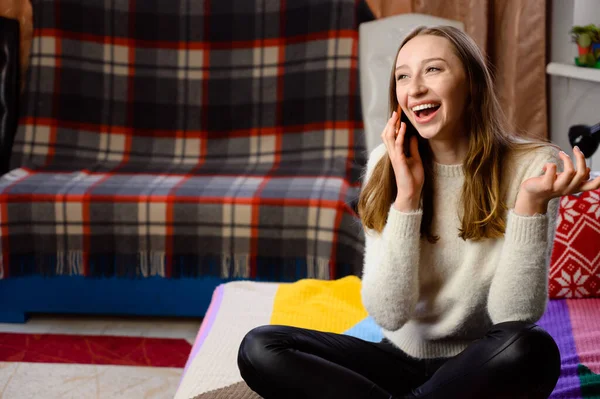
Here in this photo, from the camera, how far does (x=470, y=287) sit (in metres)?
1.39

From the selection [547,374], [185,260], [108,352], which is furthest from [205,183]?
[547,374]

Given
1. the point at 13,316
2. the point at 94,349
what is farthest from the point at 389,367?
the point at 13,316

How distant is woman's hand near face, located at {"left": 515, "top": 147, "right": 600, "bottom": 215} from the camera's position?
1217mm

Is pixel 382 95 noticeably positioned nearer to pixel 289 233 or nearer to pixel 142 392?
pixel 289 233

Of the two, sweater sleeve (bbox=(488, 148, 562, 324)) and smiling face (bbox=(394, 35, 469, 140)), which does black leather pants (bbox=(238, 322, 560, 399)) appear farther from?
smiling face (bbox=(394, 35, 469, 140))

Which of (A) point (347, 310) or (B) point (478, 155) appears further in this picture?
(A) point (347, 310)

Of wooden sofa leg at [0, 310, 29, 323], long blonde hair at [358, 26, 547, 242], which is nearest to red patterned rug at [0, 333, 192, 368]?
wooden sofa leg at [0, 310, 29, 323]

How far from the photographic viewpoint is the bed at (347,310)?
5.07 ft

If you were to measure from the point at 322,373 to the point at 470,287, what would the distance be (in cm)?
31

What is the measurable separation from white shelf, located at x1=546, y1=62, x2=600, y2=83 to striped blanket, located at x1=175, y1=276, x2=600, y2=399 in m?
1.01

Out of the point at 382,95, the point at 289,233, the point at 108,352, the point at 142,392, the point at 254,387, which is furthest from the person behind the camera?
the point at 382,95

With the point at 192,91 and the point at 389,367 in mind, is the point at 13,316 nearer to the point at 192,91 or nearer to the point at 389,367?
the point at 192,91

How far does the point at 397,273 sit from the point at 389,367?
0.57ft

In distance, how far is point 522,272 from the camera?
1309 mm
